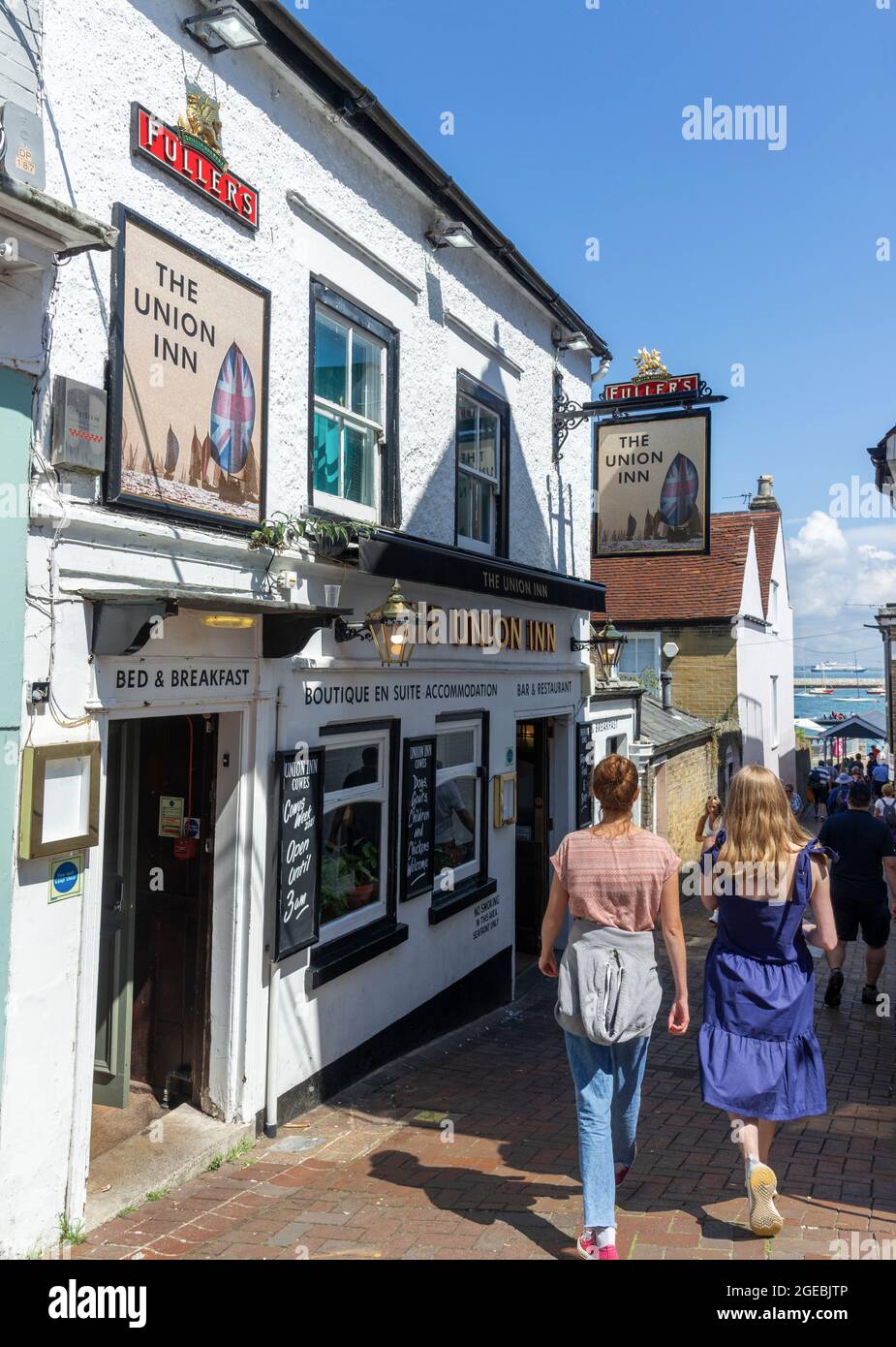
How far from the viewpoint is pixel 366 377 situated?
7043 millimetres

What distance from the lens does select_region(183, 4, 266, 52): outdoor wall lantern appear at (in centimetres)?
501

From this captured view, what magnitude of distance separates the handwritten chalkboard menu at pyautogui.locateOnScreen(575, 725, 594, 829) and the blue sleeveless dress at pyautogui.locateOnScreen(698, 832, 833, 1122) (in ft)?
23.1

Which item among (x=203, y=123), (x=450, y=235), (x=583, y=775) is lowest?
(x=583, y=775)

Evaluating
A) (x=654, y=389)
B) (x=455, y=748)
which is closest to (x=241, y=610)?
(x=455, y=748)

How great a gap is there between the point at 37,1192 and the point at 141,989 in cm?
180

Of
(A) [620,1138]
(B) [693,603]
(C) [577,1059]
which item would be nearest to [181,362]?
(C) [577,1059]

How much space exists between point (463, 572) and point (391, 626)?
1.27 meters

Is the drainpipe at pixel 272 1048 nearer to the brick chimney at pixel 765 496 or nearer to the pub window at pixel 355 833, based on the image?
the pub window at pixel 355 833

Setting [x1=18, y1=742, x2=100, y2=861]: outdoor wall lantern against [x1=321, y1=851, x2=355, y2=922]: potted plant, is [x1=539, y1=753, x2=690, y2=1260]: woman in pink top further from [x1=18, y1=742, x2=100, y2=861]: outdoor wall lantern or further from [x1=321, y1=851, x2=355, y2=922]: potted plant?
[x1=321, y1=851, x2=355, y2=922]: potted plant

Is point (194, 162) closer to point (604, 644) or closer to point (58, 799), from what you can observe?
point (58, 799)

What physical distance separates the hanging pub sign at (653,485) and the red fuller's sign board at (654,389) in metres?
0.22

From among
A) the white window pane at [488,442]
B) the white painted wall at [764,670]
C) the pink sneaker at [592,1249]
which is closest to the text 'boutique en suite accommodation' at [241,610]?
the white window pane at [488,442]

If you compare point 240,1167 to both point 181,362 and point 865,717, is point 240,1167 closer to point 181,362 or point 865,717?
point 181,362

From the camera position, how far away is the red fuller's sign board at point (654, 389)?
1002 centimetres
